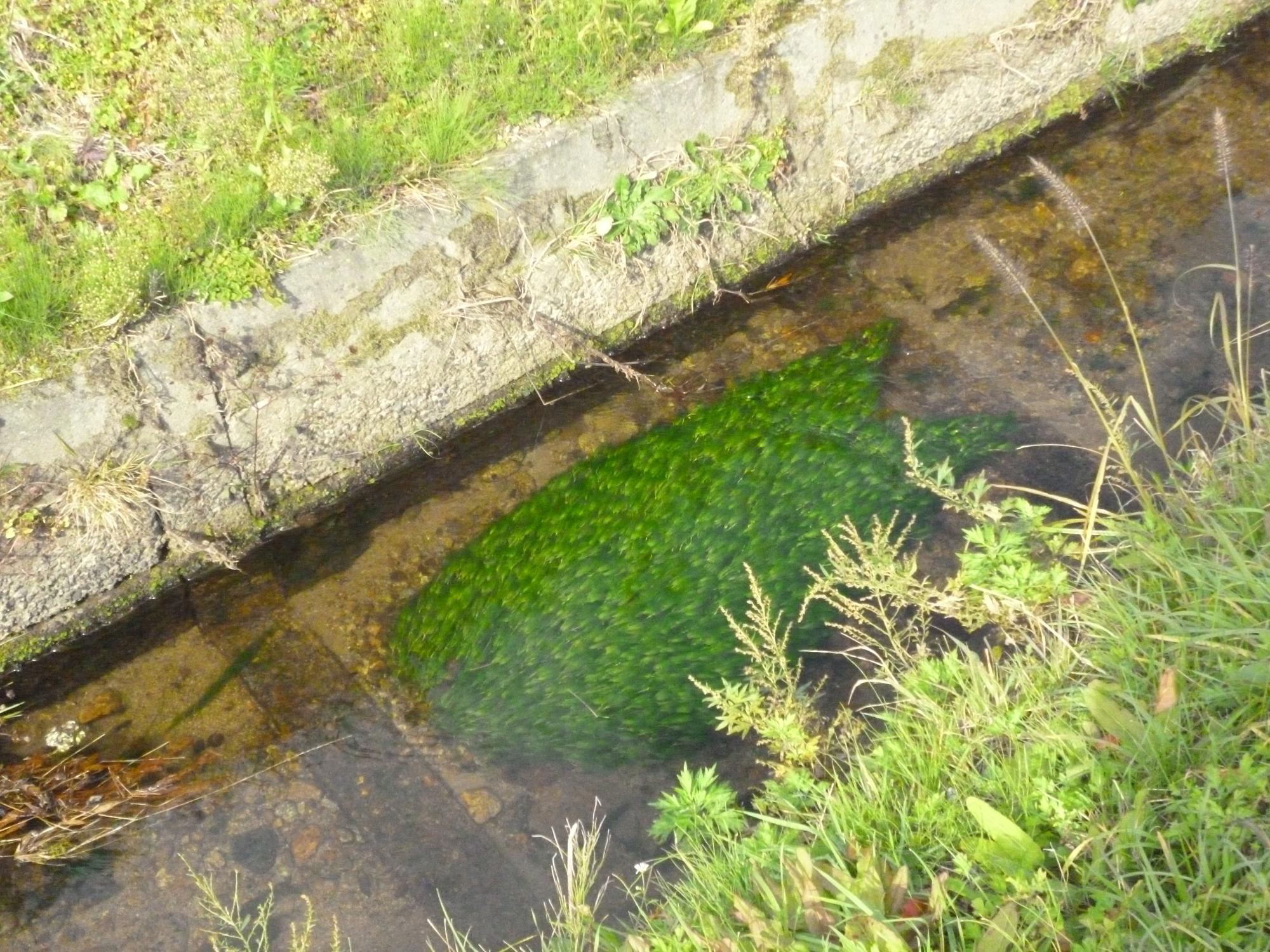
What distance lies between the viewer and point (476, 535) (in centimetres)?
393

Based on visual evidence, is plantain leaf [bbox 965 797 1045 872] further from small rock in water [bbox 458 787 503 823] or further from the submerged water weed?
small rock in water [bbox 458 787 503 823]

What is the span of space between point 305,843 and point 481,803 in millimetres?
531

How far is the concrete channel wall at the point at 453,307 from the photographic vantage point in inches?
139

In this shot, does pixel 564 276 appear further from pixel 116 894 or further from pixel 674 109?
pixel 116 894

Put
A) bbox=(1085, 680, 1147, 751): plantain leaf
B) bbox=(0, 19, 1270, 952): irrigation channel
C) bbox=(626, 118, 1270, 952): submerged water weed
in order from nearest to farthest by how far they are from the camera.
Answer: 1. bbox=(626, 118, 1270, 952): submerged water weed
2. bbox=(1085, 680, 1147, 751): plantain leaf
3. bbox=(0, 19, 1270, 952): irrigation channel

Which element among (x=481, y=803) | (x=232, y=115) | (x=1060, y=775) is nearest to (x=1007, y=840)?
(x=1060, y=775)

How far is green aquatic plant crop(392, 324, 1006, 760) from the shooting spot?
3.41 metres

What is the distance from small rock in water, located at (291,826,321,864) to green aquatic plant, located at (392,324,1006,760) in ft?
1.69

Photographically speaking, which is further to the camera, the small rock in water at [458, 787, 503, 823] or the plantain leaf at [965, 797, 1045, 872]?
the small rock in water at [458, 787, 503, 823]

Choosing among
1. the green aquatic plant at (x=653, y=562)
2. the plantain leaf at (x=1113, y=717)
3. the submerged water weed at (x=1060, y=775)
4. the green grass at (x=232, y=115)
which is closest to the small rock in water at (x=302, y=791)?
the green aquatic plant at (x=653, y=562)

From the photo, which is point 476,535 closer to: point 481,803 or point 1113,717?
point 481,803

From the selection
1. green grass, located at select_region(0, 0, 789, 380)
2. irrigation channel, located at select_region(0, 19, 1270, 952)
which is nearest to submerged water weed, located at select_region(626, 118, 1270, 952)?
irrigation channel, located at select_region(0, 19, 1270, 952)

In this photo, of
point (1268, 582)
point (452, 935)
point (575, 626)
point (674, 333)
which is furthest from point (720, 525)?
point (1268, 582)

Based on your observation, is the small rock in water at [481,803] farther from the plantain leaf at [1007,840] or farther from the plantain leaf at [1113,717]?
the plantain leaf at [1113,717]
